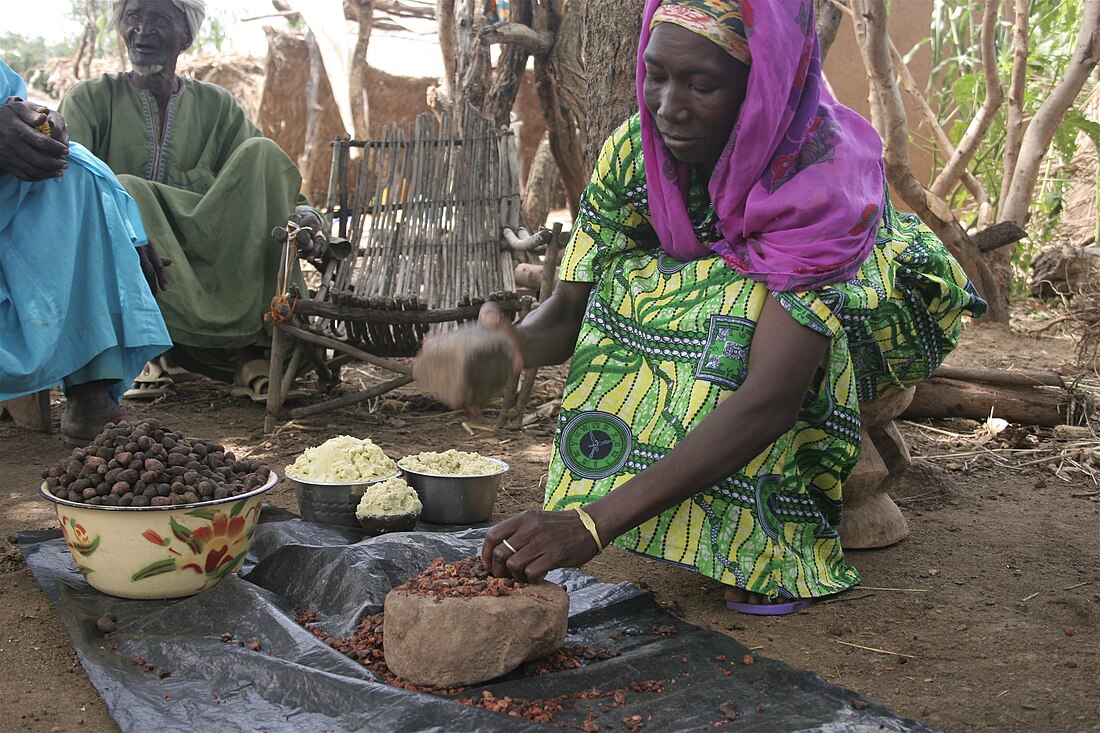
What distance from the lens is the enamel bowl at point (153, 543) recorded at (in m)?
2.15

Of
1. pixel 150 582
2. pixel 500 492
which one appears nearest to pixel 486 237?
pixel 500 492

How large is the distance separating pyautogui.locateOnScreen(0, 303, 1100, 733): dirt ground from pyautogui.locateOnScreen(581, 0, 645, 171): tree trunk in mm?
1321

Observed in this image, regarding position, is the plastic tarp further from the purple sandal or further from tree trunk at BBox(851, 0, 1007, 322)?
tree trunk at BBox(851, 0, 1007, 322)

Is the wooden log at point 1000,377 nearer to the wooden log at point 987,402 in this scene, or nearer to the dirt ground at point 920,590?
the wooden log at point 987,402

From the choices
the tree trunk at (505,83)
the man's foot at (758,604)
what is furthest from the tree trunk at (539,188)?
the man's foot at (758,604)

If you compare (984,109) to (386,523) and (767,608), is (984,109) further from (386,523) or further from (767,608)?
(386,523)

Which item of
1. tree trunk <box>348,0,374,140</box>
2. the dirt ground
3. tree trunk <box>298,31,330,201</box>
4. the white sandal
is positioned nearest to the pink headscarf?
the dirt ground

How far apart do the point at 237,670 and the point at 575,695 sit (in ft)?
2.10

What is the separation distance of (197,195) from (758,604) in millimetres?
3223

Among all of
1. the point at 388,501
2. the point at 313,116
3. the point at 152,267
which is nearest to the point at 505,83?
the point at 152,267

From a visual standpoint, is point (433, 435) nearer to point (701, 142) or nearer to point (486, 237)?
point (486, 237)

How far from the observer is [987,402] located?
391 cm

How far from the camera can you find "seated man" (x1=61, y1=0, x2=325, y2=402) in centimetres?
420

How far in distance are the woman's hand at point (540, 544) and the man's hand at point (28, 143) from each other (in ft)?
7.10
